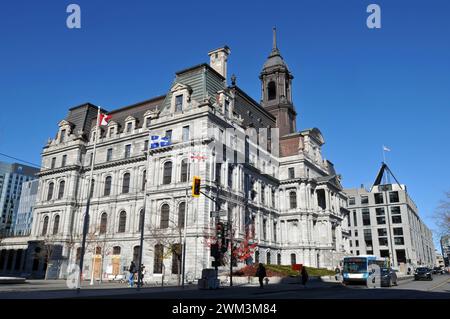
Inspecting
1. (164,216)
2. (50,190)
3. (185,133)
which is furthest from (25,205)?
(185,133)

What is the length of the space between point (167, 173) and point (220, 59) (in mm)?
20319

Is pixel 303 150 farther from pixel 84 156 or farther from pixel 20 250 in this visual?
pixel 20 250

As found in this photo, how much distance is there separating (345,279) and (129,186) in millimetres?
30614

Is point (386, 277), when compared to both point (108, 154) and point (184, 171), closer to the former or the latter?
point (184, 171)

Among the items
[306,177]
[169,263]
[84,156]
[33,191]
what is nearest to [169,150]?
[169,263]

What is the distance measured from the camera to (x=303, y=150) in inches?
2413

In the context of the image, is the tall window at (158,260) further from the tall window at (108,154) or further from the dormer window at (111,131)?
the dormer window at (111,131)

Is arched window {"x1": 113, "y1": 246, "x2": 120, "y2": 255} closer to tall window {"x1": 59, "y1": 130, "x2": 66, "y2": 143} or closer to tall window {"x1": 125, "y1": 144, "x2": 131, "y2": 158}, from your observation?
tall window {"x1": 125, "y1": 144, "x2": 131, "y2": 158}

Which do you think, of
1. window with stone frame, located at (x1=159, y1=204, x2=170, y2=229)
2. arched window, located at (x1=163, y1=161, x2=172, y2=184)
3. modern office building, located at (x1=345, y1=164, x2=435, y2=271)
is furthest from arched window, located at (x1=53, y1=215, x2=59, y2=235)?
modern office building, located at (x1=345, y1=164, x2=435, y2=271)

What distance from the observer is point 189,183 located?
140ft

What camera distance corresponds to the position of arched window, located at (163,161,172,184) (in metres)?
45.9

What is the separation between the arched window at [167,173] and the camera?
1806 inches

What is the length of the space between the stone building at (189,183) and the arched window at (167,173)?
0.41ft
